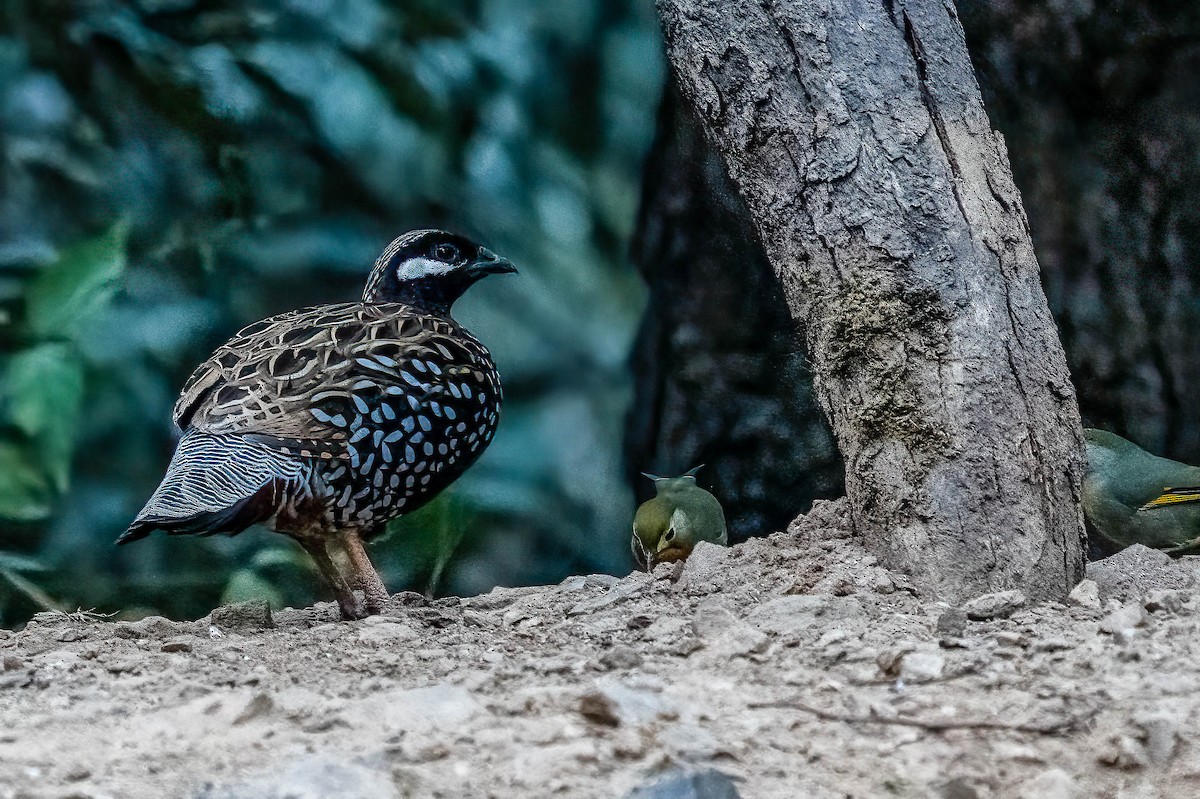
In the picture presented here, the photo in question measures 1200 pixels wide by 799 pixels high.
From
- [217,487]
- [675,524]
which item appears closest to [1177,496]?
[675,524]

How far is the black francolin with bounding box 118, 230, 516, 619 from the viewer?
11.0 ft

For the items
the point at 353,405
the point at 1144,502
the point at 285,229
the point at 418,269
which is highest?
the point at 285,229

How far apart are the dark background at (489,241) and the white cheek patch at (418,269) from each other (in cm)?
42

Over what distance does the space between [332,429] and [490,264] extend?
41.7 inches

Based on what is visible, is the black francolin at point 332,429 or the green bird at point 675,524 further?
the green bird at point 675,524

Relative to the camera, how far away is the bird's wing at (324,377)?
3.55 metres

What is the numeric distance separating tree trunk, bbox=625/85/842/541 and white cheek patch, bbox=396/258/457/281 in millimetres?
915

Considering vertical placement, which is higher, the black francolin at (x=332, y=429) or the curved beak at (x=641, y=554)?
the black francolin at (x=332, y=429)

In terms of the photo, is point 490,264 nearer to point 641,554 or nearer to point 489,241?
point 489,241

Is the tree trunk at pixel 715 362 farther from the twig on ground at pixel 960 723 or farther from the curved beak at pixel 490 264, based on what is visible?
the twig on ground at pixel 960 723

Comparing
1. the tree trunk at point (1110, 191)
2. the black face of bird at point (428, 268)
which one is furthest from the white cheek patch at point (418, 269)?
the tree trunk at point (1110, 191)

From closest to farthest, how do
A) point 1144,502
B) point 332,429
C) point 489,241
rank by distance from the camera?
point 332,429 → point 1144,502 → point 489,241

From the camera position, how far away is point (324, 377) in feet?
11.9

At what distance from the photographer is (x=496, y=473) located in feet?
15.5
